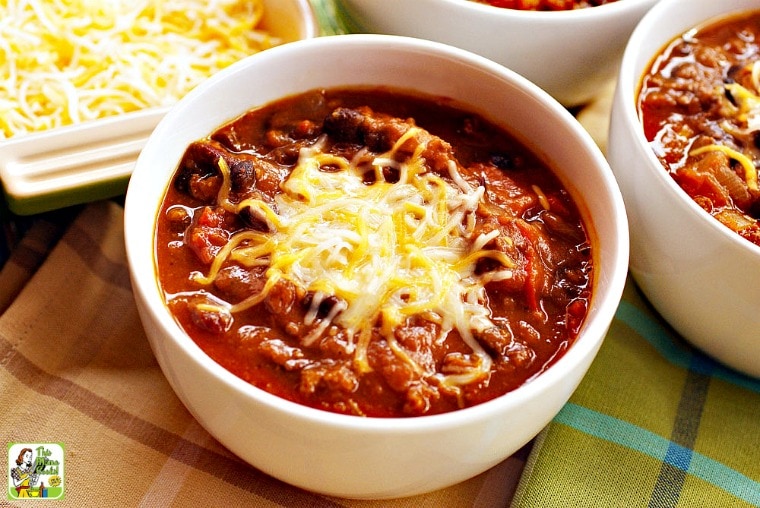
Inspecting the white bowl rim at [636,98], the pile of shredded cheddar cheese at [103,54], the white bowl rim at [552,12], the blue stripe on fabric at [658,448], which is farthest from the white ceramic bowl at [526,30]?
the blue stripe on fabric at [658,448]

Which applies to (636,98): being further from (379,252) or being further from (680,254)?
(379,252)

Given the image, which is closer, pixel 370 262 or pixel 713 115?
pixel 370 262

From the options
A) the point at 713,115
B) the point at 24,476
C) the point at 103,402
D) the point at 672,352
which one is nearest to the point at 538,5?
the point at 713,115

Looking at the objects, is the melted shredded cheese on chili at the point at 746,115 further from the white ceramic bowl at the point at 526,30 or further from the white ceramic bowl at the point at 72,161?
the white ceramic bowl at the point at 72,161

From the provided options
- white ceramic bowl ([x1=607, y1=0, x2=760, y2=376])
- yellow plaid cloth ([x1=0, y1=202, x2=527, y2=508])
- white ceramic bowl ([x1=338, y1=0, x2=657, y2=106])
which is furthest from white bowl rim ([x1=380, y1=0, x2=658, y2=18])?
yellow plaid cloth ([x1=0, y1=202, x2=527, y2=508])

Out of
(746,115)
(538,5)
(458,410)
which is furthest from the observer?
(538,5)

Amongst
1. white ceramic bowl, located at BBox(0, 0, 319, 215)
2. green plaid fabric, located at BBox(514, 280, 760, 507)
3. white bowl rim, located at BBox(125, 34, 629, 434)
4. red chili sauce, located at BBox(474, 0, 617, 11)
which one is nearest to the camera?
white bowl rim, located at BBox(125, 34, 629, 434)

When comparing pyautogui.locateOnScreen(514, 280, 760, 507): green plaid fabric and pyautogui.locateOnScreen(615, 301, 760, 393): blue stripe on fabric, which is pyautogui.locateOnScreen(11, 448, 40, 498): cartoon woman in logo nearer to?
pyautogui.locateOnScreen(514, 280, 760, 507): green plaid fabric
